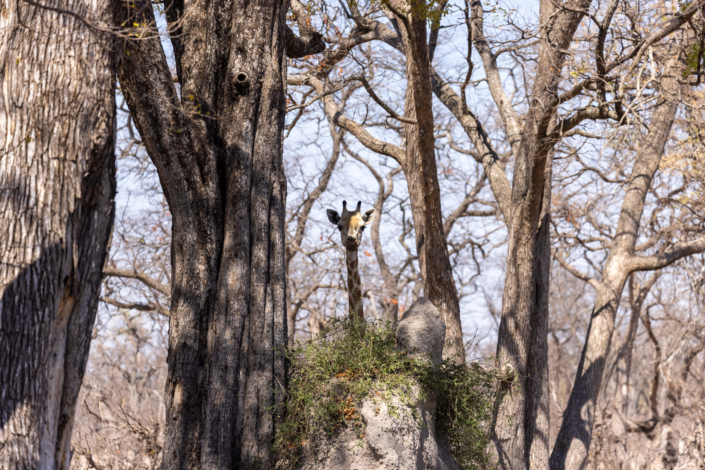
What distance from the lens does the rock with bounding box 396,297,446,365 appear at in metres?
5.67

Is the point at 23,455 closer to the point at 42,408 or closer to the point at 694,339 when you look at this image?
the point at 42,408

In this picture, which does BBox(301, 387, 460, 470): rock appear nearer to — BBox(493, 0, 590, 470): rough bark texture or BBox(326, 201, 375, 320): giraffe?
BBox(326, 201, 375, 320): giraffe

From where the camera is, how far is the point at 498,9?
28.1ft

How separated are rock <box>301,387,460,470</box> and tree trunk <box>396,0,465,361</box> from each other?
232 centimetres

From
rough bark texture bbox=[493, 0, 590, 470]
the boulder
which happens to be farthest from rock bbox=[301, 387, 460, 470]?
rough bark texture bbox=[493, 0, 590, 470]

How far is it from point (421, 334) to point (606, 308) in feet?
17.5

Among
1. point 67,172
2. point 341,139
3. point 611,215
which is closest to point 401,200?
point 341,139

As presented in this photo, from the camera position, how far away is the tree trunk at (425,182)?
736cm

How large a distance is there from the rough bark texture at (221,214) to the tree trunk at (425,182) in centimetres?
176

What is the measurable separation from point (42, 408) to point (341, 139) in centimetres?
1447

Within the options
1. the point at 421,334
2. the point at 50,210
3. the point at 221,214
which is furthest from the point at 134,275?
the point at 50,210

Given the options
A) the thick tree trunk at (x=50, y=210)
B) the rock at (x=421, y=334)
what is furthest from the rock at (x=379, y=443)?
the thick tree trunk at (x=50, y=210)

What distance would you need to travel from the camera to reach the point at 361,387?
5.16m

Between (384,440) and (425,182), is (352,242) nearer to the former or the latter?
(425,182)
